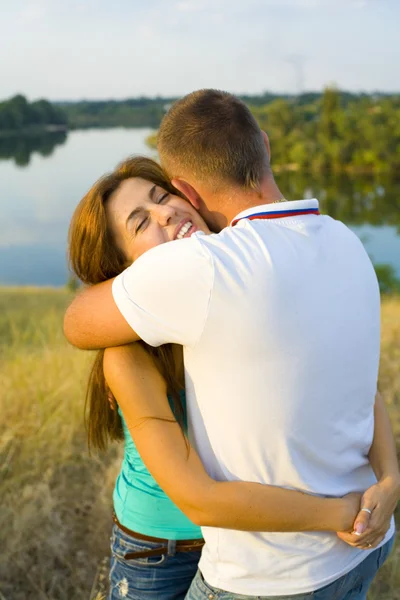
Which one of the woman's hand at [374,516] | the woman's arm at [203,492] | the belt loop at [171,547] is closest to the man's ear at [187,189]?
the woman's arm at [203,492]

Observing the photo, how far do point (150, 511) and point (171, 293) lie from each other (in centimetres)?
77

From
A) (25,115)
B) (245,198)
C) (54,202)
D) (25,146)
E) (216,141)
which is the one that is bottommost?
(54,202)

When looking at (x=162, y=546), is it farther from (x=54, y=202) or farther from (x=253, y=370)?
(x=54, y=202)

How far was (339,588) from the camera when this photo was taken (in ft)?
4.59

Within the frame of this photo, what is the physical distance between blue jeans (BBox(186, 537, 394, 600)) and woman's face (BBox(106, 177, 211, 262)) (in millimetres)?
877

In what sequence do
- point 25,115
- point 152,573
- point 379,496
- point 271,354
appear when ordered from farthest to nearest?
1. point 25,115
2. point 152,573
3. point 379,496
4. point 271,354

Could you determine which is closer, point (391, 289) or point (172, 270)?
point (172, 270)

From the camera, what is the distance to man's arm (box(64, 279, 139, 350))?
143 centimetres

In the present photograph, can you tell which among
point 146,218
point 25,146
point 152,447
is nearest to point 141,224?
point 146,218

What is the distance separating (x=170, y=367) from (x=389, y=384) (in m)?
3.54

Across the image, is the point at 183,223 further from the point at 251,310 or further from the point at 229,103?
the point at 251,310

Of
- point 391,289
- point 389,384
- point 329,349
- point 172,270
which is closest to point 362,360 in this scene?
point 329,349

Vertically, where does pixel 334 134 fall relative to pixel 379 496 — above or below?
below

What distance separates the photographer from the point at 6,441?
3.69 m
